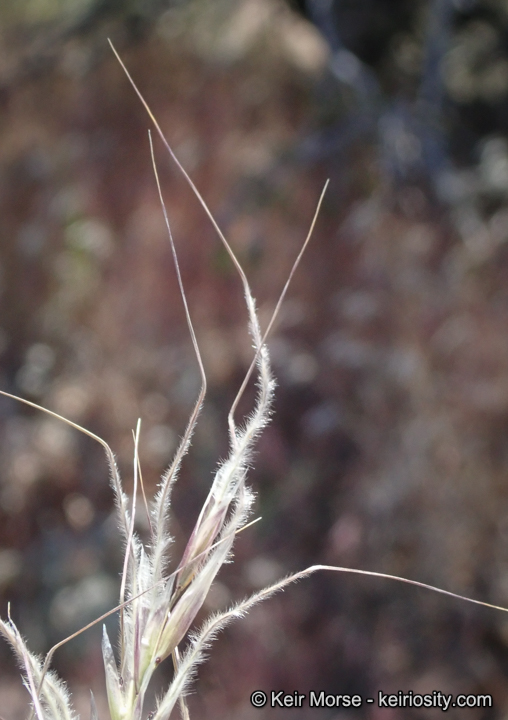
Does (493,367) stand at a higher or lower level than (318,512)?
higher

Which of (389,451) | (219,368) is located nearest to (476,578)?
(389,451)

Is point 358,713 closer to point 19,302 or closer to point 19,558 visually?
point 19,558

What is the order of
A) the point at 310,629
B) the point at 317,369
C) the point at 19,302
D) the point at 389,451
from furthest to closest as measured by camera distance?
the point at 19,302 < the point at 317,369 < the point at 389,451 < the point at 310,629

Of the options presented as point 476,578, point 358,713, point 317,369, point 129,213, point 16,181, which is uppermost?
point 16,181

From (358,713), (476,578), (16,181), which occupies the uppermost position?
(16,181)

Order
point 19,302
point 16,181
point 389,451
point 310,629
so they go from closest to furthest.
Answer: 1. point 310,629
2. point 389,451
3. point 19,302
4. point 16,181

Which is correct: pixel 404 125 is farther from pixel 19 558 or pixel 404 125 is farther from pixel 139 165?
pixel 19 558

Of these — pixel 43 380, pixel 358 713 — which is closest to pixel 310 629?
pixel 358 713

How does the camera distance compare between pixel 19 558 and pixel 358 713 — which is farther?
pixel 19 558

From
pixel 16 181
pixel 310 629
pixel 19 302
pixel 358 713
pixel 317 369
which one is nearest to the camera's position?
pixel 358 713
